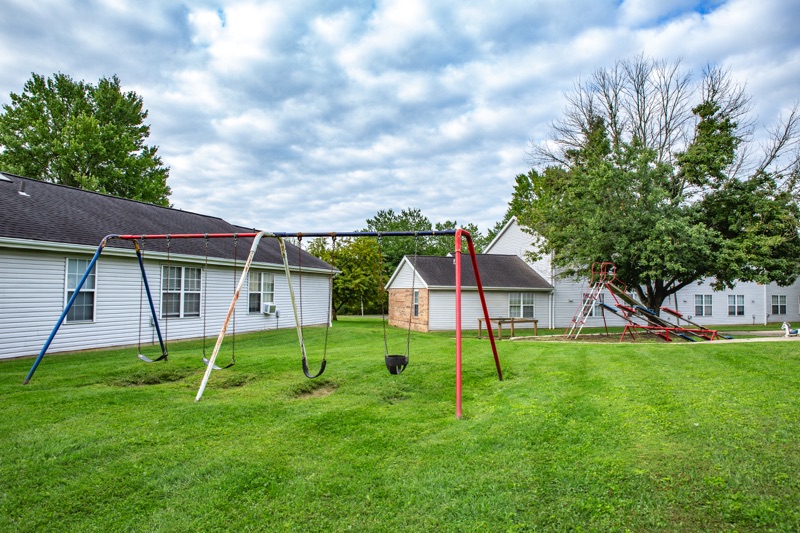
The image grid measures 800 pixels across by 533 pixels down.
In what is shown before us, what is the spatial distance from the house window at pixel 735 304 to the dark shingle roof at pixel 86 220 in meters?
29.1

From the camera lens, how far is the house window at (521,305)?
78.8ft

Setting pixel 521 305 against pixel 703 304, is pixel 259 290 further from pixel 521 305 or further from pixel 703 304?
pixel 703 304

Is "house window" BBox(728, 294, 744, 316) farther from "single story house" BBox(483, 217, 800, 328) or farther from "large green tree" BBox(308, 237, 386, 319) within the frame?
"large green tree" BBox(308, 237, 386, 319)

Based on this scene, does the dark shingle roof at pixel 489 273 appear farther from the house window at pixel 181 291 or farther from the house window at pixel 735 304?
the house window at pixel 735 304

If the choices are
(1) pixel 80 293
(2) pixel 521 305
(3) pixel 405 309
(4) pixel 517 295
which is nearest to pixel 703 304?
(2) pixel 521 305

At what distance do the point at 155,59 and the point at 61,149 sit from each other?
17.4 metres

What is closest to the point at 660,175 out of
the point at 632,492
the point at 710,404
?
the point at 710,404

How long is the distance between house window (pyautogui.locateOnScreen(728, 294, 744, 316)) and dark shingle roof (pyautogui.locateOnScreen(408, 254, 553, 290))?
14347 millimetres

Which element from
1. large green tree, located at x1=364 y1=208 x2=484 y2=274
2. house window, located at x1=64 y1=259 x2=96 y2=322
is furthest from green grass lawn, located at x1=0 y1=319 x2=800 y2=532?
large green tree, located at x1=364 y1=208 x2=484 y2=274

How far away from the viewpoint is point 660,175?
53.5 feet

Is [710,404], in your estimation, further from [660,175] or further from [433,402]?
[660,175]

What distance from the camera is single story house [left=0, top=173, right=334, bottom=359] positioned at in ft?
33.2

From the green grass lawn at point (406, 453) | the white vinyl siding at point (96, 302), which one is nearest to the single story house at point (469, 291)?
the white vinyl siding at point (96, 302)

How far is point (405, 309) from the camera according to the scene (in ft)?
86.1
